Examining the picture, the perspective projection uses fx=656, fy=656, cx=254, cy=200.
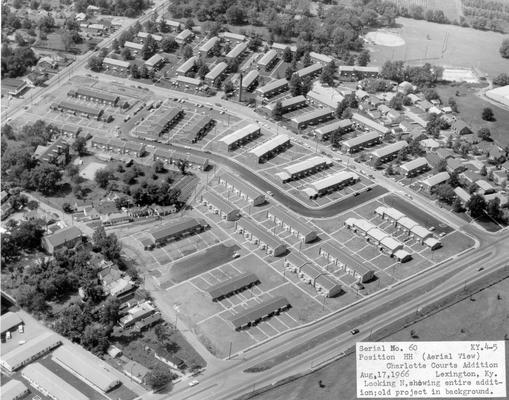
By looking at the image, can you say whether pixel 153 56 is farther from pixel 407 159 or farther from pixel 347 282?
pixel 347 282

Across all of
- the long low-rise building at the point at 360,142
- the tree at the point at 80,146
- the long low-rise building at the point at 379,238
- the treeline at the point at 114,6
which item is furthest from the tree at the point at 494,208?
the treeline at the point at 114,6

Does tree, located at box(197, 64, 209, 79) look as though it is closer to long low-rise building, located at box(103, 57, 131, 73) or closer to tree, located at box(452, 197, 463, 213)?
long low-rise building, located at box(103, 57, 131, 73)

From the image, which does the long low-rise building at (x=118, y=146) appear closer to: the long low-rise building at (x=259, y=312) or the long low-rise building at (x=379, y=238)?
the long low-rise building at (x=379, y=238)

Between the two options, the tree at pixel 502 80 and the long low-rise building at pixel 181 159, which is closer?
the long low-rise building at pixel 181 159

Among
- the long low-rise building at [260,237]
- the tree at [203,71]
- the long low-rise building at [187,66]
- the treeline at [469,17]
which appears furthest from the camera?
the treeline at [469,17]

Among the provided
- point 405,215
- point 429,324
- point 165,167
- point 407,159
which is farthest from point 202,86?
point 429,324

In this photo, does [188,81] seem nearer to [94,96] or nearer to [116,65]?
[116,65]

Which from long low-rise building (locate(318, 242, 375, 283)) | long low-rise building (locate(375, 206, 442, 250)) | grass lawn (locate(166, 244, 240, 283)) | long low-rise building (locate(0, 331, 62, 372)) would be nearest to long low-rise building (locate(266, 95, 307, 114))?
long low-rise building (locate(375, 206, 442, 250))

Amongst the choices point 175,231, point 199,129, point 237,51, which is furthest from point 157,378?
point 237,51
